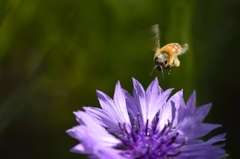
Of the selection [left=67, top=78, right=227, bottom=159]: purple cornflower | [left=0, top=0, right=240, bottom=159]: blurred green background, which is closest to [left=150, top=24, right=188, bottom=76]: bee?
[left=67, top=78, right=227, bottom=159]: purple cornflower

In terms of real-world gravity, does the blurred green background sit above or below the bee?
above

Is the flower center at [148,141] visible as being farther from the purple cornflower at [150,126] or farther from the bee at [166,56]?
the bee at [166,56]

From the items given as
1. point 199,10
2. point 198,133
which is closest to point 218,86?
→ point 199,10

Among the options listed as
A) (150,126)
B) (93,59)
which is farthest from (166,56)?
(93,59)

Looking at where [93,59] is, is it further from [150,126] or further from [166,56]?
[150,126]

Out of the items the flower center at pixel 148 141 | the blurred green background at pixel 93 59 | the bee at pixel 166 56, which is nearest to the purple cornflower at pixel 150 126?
the flower center at pixel 148 141

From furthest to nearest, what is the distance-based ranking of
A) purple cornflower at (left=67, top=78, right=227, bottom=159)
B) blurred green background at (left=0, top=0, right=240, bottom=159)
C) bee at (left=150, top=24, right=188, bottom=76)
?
blurred green background at (left=0, top=0, right=240, bottom=159)
bee at (left=150, top=24, right=188, bottom=76)
purple cornflower at (left=67, top=78, right=227, bottom=159)

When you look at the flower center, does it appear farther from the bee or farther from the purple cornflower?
the bee
